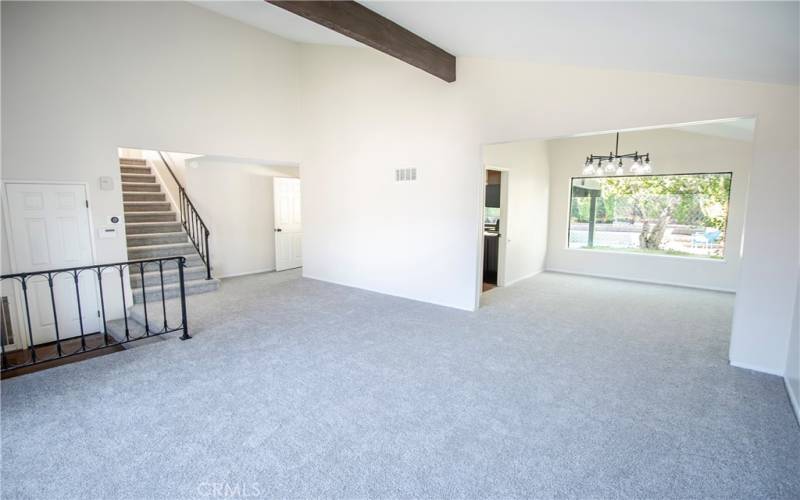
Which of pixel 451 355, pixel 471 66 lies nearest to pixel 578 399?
pixel 451 355

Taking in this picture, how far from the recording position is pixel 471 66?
15.2 ft

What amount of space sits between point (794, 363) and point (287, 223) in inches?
297

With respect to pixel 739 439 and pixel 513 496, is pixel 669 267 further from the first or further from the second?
pixel 513 496

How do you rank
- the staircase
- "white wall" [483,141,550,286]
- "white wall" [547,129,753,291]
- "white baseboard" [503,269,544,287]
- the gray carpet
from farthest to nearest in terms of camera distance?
"white baseboard" [503,269,544,287] → "white wall" [483,141,550,286] → "white wall" [547,129,753,291] → the staircase → the gray carpet

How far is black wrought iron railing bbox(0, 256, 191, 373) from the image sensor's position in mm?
4043

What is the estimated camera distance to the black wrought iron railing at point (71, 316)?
13.3 ft

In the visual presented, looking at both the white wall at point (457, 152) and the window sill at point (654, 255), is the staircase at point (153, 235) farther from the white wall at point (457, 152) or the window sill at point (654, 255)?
the window sill at point (654, 255)

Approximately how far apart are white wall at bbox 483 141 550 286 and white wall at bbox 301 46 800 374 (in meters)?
1.15

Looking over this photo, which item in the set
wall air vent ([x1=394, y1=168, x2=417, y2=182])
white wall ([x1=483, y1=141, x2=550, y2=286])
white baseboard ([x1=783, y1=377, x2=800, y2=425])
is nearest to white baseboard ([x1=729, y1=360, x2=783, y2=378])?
white baseboard ([x1=783, y1=377, x2=800, y2=425])

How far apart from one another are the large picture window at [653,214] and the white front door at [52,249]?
7.99 meters

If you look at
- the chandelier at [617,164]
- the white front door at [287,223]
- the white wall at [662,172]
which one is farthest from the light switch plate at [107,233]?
the white wall at [662,172]

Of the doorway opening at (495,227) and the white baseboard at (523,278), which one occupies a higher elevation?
the doorway opening at (495,227)

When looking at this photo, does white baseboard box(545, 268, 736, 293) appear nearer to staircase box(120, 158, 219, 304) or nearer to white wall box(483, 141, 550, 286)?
white wall box(483, 141, 550, 286)

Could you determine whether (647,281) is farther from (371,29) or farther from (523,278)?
(371,29)
